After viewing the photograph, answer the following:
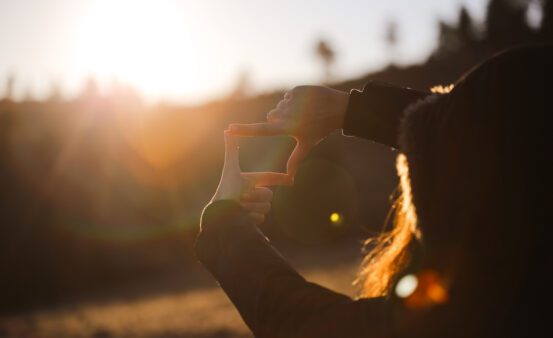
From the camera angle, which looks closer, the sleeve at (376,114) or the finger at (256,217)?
the finger at (256,217)

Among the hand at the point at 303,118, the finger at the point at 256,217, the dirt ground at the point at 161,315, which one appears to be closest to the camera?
the finger at the point at 256,217

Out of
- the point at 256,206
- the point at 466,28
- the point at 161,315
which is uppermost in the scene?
the point at 256,206

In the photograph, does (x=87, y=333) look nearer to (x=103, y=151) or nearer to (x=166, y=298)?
(x=166, y=298)

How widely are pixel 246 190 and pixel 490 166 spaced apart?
568 mm

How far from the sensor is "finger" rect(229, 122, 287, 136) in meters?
1.37

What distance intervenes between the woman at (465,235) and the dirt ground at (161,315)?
785 cm

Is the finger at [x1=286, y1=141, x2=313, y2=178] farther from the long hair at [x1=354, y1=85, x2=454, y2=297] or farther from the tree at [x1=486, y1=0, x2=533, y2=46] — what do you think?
the tree at [x1=486, y1=0, x2=533, y2=46]

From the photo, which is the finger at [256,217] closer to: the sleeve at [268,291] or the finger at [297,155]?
the sleeve at [268,291]

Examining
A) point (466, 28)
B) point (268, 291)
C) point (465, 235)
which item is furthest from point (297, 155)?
point (466, 28)

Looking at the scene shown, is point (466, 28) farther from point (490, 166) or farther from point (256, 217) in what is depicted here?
point (490, 166)

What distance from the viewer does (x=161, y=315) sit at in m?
12.1

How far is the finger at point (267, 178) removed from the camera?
1.39 meters

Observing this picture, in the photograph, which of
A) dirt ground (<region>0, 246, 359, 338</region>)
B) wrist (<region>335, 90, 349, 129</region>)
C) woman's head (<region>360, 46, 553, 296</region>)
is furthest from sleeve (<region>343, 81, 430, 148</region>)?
dirt ground (<region>0, 246, 359, 338</region>)

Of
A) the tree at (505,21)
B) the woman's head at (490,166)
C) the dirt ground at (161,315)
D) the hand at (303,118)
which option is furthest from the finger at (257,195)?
the tree at (505,21)
